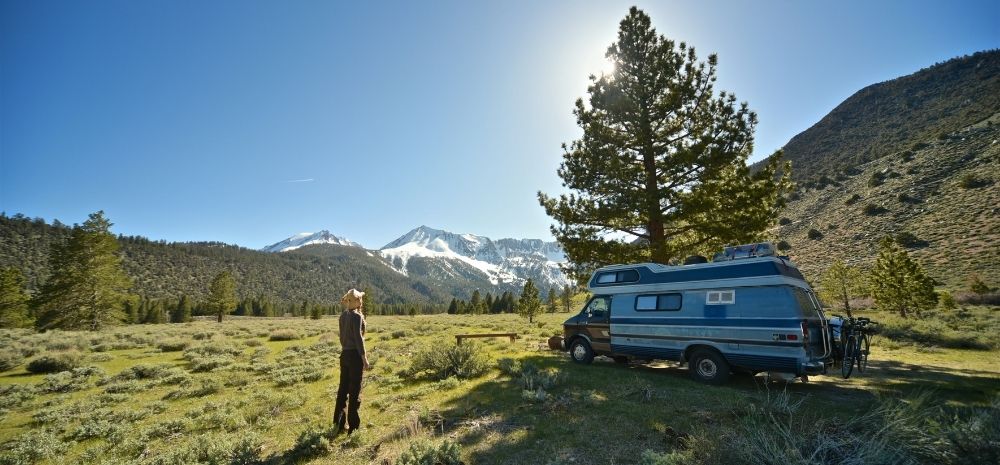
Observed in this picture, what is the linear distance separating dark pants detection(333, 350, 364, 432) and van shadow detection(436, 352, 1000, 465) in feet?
5.02

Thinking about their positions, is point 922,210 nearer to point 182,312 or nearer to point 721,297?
point 721,297

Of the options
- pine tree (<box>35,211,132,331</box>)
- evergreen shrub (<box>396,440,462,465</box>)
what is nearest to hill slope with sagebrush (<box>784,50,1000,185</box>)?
evergreen shrub (<box>396,440,462,465</box>)

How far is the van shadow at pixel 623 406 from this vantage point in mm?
5473

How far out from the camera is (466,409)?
7.55 metres

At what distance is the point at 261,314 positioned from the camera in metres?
97.1

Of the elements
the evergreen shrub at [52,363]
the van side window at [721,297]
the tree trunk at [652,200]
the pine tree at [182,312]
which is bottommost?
the pine tree at [182,312]

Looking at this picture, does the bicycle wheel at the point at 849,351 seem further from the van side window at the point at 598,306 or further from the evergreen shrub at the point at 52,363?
the evergreen shrub at the point at 52,363

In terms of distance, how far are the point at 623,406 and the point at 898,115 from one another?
10642 cm

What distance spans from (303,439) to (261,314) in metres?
111

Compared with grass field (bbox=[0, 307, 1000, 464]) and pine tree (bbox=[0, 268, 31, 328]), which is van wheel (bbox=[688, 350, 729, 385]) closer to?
grass field (bbox=[0, 307, 1000, 464])

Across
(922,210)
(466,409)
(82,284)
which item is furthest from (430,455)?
(922,210)

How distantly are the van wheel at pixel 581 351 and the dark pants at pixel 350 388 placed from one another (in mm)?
8068

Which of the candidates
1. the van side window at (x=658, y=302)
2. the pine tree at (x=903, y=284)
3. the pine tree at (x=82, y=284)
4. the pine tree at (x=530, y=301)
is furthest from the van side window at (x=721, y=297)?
the pine tree at (x=82, y=284)

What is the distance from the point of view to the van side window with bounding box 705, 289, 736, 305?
9.19 meters
